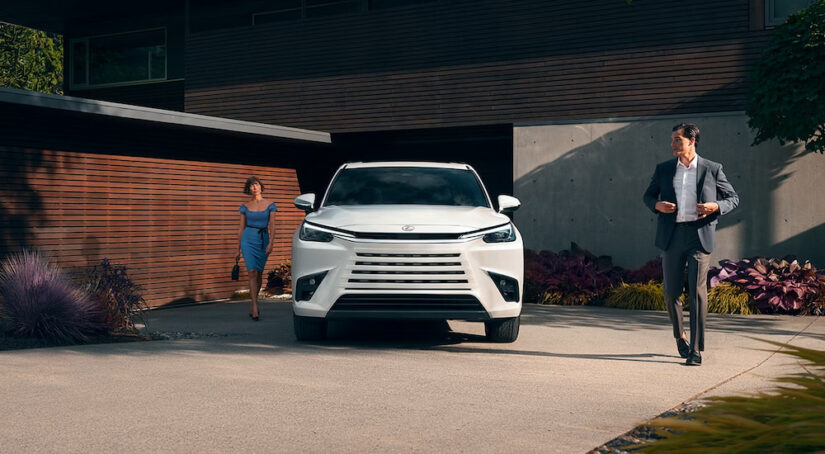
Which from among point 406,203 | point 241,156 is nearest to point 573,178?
point 241,156

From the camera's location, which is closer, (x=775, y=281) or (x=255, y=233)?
(x=255, y=233)

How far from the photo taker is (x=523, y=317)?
1148cm

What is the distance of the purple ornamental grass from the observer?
880 centimetres

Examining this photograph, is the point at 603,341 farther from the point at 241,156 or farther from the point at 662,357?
the point at 241,156

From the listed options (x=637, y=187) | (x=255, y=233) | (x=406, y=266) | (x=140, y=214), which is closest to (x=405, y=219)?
(x=406, y=266)

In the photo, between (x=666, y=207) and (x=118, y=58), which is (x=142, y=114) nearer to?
(x=666, y=207)

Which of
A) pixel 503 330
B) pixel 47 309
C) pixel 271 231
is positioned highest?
pixel 271 231

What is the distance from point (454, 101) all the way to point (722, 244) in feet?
Result: 18.0

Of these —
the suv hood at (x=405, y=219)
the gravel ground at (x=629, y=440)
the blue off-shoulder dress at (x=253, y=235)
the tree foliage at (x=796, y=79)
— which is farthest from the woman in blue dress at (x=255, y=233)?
the gravel ground at (x=629, y=440)

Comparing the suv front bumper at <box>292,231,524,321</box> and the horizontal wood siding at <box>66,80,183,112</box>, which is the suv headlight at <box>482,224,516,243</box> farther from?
the horizontal wood siding at <box>66,80,183,112</box>

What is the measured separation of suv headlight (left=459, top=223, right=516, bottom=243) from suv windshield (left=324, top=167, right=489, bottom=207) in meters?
1.00

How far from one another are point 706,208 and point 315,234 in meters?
3.46

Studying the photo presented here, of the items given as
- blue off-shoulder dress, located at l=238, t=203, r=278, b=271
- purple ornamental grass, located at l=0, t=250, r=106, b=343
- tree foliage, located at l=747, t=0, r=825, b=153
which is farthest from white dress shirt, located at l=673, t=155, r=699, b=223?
purple ornamental grass, located at l=0, t=250, r=106, b=343

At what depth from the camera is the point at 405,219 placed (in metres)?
8.17
